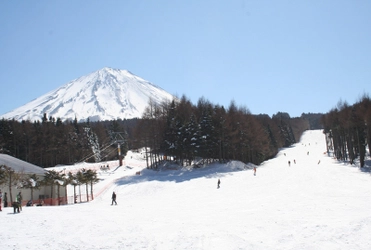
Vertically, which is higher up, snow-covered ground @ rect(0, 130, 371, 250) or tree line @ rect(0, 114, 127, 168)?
tree line @ rect(0, 114, 127, 168)

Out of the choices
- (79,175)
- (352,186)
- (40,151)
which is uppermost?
(40,151)

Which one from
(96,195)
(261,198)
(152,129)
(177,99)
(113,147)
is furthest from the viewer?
(113,147)

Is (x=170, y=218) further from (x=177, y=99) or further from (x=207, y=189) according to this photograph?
(x=177, y=99)

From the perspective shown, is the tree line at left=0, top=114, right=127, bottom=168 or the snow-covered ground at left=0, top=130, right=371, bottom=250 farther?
the tree line at left=0, top=114, right=127, bottom=168

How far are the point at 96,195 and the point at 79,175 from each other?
4772 mm

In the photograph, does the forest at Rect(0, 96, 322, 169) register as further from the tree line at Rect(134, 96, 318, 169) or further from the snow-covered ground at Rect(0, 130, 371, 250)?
the snow-covered ground at Rect(0, 130, 371, 250)

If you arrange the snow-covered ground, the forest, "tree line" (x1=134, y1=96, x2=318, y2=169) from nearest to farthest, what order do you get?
the snow-covered ground, "tree line" (x1=134, y1=96, x2=318, y2=169), the forest

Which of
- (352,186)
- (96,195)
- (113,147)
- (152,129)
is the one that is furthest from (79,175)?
(113,147)

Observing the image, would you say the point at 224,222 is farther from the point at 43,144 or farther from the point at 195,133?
the point at 43,144

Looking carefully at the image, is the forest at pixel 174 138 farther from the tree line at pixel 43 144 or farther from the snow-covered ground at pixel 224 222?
the snow-covered ground at pixel 224 222

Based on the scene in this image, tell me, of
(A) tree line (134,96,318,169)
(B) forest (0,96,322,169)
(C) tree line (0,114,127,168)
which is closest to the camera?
(A) tree line (134,96,318,169)

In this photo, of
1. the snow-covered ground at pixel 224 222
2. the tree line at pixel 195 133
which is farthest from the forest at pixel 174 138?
the snow-covered ground at pixel 224 222

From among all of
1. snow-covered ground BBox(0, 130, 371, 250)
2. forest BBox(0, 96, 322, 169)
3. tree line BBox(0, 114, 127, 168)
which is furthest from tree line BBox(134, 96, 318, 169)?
snow-covered ground BBox(0, 130, 371, 250)

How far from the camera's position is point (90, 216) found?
62.6 feet
